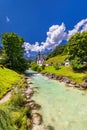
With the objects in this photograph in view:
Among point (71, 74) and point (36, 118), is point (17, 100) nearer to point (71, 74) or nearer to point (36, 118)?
point (36, 118)

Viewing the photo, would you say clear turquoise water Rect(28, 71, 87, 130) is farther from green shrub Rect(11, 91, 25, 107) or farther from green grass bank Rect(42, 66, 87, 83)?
green grass bank Rect(42, 66, 87, 83)

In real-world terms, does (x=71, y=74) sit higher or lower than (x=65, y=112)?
higher

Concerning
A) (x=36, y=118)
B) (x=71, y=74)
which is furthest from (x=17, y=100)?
(x=71, y=74)

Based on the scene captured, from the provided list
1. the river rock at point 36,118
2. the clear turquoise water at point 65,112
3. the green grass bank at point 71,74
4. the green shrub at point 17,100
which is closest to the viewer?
the clear turquoise water at point 65,112

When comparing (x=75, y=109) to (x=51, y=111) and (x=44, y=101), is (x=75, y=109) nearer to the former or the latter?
(x=51, y=111)

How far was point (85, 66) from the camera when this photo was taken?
2598 inches

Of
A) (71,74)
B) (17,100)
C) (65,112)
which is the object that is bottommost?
(65,112)

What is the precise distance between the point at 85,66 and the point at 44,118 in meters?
46.4

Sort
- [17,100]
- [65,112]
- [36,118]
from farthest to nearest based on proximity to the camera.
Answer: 1. [17,100]
2. [65,112]
3. [36,118]

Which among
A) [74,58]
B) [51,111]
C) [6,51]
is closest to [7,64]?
[6,51]

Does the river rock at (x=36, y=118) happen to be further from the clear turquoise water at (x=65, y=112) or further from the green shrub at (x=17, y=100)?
the green shrub at (x=17, y=100)

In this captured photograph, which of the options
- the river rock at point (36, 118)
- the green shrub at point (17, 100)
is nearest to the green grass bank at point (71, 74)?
the green shrub at point (17, 100)

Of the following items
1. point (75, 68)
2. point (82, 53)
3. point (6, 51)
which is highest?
point (6, 51)

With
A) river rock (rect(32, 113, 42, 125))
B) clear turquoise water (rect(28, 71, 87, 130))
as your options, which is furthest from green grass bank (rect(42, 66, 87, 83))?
river rock (rect(32, 113, 42, 125))
